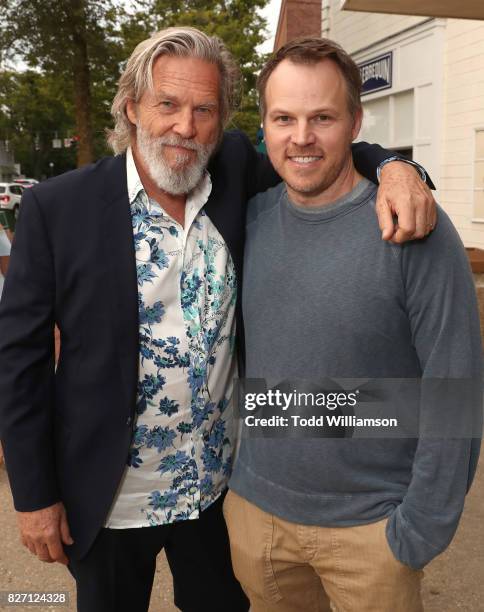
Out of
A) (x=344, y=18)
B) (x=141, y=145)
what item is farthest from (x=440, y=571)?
(x=344, y=18)

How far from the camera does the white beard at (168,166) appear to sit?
2.12 meters

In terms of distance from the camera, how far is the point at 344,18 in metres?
12.1

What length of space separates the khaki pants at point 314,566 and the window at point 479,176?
7616 millimetres

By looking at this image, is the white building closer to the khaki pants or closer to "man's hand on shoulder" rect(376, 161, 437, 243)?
"man's hand on shoulder" rect(376, 161, 437, 243)

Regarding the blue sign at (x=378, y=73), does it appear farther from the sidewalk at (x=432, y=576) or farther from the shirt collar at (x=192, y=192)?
the shirt collar at (x=192, y=192)

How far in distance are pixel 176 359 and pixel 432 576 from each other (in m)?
1.96

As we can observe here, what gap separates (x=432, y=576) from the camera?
10.4 ft

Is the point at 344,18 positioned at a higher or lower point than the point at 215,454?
higher

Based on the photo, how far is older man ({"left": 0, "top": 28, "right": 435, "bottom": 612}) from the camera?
2014 mm

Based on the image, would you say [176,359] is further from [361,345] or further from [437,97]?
→ [437,97]

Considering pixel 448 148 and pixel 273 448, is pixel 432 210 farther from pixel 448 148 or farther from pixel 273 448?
pixel 448 148

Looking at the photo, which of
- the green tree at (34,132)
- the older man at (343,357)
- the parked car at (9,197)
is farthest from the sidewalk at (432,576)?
the green tree at (34,132)

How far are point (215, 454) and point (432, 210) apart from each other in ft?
3.64

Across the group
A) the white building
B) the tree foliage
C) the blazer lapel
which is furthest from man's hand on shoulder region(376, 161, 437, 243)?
the tree foliage
